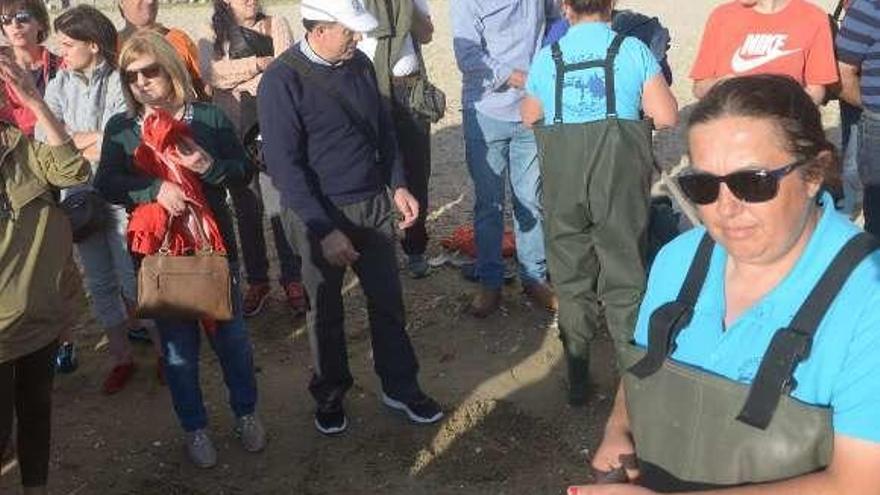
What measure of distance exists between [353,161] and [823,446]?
108 inches

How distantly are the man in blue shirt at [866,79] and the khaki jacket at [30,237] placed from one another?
11.3 feet

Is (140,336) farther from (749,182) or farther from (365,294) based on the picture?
(749,182)

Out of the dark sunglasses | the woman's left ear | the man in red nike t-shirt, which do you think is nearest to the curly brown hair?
the dark sunglasses

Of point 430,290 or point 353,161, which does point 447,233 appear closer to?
point 430,290

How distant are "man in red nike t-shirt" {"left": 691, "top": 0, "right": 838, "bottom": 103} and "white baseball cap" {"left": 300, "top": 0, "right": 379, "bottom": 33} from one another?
1.81m

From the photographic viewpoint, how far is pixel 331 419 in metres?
4.71

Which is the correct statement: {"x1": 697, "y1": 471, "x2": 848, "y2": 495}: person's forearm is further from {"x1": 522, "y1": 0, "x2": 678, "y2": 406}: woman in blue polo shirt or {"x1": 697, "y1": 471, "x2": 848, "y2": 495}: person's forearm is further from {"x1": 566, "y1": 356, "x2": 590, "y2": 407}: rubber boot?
{"x1": 566, "y1": 356, "x2": 590, "y2": 407}: rubber boot

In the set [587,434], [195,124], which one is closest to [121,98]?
[195,124]

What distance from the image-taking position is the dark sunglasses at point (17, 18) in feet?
17.0

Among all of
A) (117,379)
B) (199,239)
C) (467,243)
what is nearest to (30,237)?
(199,239)

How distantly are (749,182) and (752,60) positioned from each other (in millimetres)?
3152

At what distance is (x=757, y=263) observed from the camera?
1984 mm

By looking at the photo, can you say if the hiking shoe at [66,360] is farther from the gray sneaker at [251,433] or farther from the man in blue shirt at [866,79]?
the man in blue shirt at [866,79]

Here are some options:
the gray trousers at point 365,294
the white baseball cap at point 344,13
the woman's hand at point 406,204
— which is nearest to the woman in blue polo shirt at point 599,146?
the woman's hand at point 406,204
